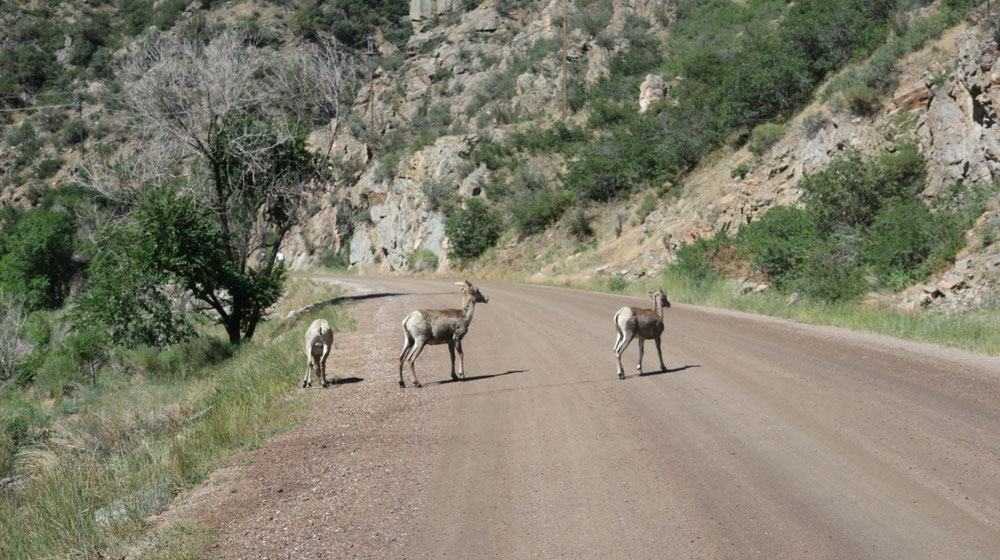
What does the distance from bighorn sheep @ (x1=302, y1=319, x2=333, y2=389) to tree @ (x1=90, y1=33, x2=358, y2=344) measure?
9324 millimetres

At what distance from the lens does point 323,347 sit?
453 inches

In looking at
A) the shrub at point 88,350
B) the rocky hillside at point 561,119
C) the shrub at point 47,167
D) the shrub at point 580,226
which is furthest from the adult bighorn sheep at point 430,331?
the shrub at point 47,167

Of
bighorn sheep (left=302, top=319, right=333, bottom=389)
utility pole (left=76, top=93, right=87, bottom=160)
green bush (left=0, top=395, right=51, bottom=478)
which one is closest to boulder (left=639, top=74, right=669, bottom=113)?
green bush (left=0, top=395, right=51, bottom=478)

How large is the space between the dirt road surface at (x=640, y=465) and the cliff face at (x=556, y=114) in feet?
25.9

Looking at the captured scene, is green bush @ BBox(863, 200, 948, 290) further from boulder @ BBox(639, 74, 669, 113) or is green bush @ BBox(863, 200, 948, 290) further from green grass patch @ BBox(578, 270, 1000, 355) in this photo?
boulder @ BBox(639, 74, 669, 113)

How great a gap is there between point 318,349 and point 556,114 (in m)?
47.1

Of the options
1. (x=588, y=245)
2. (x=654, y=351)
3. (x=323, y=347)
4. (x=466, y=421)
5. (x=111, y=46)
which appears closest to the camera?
(x=466, y=421)

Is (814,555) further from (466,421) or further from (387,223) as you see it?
(387,223)

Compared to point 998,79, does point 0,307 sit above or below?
below

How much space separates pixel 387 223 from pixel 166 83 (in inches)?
1419

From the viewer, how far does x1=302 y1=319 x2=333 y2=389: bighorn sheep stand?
37.3 ft

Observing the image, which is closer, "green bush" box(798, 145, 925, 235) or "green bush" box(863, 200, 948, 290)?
"green bush" box(863, 200, 948, 290)

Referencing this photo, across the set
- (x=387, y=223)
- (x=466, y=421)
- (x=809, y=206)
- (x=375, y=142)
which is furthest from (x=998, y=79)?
(x=375, y=142)

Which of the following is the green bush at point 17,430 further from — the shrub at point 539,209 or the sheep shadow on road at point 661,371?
the shrub at point 539,209
